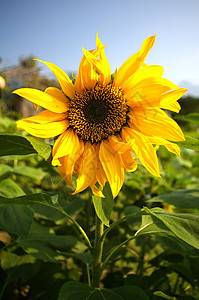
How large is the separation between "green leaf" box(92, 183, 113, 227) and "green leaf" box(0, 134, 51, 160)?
6.7 inches

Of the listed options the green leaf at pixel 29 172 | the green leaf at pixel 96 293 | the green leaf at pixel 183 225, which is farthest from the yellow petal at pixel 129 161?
the green leaf at pixel 29 172

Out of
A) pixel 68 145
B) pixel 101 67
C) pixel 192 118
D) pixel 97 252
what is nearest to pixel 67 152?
pixel 68 145

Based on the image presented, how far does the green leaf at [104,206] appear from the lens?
2.12 feet

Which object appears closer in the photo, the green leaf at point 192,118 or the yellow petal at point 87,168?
the yellow petal at point 87,168

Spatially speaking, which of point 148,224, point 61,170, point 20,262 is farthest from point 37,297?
point 61,170

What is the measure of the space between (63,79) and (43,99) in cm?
7

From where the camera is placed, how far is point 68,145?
0.67m

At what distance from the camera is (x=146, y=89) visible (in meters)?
0.67

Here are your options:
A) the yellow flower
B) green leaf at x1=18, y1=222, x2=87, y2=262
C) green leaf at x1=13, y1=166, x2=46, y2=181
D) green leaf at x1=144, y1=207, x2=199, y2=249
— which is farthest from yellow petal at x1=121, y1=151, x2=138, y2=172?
green leaf at x1=13, y1=166, x2=46, y2=181

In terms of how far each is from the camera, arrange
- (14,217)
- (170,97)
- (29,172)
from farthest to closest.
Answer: (29,172)
(14,217)
(170,97)

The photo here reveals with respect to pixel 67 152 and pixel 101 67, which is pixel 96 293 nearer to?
pixel 67 152

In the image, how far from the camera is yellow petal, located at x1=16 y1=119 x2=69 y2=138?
0.63 m

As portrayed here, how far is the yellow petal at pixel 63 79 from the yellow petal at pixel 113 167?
184mm

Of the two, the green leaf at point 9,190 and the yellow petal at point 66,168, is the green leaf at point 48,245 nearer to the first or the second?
the green leaf at point 9,190
